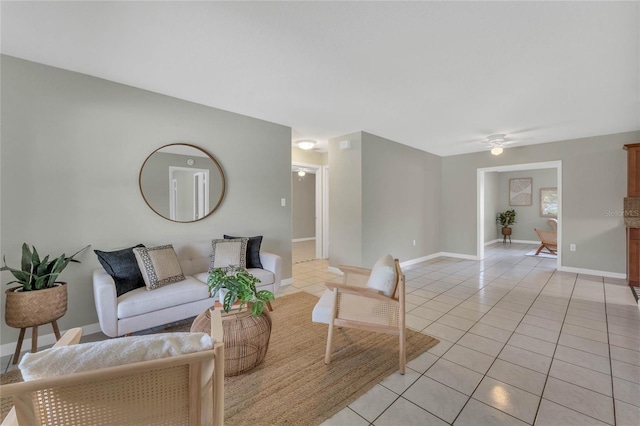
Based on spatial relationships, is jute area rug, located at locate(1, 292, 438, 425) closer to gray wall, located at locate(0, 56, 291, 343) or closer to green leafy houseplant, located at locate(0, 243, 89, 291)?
green leafy houseplant, located at locate(0, 243, 89, 291)

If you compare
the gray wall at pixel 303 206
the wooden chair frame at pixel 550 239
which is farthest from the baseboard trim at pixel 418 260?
the gray wall at pixel 303 206

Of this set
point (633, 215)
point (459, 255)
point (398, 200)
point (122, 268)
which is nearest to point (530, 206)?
point (459, 255)

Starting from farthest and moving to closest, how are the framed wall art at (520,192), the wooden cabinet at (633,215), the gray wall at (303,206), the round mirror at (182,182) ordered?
the gray wall at (303,206) < the framed wall art at (520,192) < the wooden cabinet at (633,215) < the round mirror at (182,182)

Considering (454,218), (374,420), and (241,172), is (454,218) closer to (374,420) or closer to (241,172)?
(241,172)

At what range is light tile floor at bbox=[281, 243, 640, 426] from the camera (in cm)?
156

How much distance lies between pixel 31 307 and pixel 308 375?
210 cm

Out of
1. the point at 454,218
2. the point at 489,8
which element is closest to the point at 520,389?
the point at 489,8

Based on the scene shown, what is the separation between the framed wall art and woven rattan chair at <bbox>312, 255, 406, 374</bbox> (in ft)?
27.1

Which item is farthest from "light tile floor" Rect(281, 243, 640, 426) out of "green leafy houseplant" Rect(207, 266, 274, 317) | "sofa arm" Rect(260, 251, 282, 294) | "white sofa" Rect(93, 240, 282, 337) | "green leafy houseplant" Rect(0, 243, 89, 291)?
"green leafy houseplant" Rect(0, 243, 89, 291)

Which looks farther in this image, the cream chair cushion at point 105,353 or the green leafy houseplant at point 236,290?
the green leafy houseplant at point 236,290

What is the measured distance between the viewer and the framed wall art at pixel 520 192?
809 centimetres

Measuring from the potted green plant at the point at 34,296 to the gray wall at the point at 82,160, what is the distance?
0.29 metres

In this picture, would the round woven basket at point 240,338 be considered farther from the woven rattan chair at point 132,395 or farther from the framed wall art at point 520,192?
the framed wall art at point 520,192

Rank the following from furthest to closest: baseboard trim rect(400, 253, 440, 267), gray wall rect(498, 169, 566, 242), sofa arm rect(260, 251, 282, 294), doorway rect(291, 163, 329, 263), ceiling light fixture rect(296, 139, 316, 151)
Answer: gray wall rect(498, 169, 566, 242)
doorway rect(291, 163, 329, 263)
baseboard trim rect(400, 253, 440, 267)
ceiling light fixture rect(296, 139, 316, 151)
sofa arm rect(260, 251, 282, 294)
